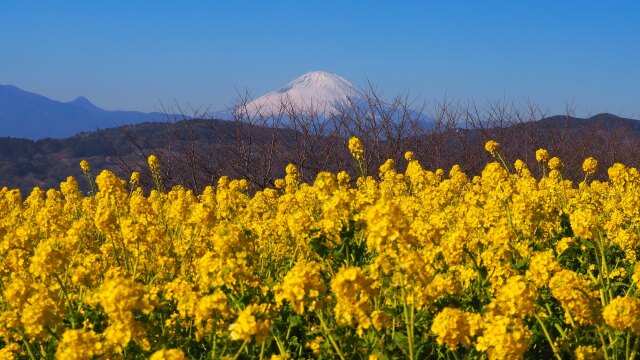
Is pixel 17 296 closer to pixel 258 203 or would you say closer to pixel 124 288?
pixel 124 288

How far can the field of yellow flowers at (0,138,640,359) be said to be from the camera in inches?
142

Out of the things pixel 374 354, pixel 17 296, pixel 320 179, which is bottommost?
pixel 374 354

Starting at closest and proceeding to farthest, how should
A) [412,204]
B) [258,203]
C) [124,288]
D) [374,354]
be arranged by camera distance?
[124,288] < [374,354] < [412,204] < [258,203]

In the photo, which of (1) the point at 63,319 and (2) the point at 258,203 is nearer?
(1) the point at 63,319

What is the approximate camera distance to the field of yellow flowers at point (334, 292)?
360 centimetres

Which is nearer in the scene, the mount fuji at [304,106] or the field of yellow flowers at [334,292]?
the field of yellow flowers at [334,292]

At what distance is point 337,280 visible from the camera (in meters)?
3.61

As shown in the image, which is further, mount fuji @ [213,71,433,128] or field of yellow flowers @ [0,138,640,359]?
mount fuji @ [213,71,433,128]

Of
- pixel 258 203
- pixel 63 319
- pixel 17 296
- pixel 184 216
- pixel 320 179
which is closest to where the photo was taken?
pixel 17 296

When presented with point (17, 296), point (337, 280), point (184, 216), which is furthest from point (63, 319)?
point (184, 216)

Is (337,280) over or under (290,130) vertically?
under

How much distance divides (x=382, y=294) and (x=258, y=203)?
5120mm

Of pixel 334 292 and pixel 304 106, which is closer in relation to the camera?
pixel 334 292

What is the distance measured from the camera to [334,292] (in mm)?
3816
